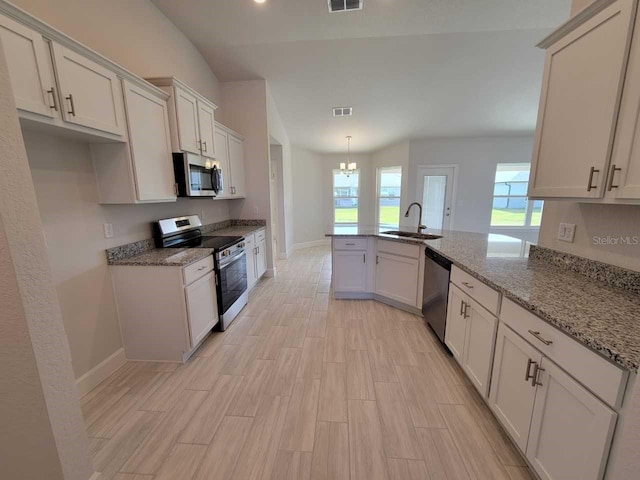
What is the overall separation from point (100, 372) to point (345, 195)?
637 cm

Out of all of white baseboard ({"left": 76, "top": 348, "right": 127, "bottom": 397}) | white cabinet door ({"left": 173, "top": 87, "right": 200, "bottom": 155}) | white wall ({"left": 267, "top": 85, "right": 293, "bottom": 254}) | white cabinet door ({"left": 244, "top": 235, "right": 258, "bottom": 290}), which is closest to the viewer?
white baseboard ({"left": 76, "top": 348, "right": 127, "bottom": 397})

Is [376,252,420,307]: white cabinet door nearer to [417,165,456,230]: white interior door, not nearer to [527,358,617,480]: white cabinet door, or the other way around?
[527,358,617,480]: white cabinet door

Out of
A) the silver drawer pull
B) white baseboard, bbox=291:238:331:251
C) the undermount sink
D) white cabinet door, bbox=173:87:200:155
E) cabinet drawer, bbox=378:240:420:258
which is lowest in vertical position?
white baseboard, bbox=291:238:331:251

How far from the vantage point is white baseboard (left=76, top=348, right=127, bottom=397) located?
1.82m

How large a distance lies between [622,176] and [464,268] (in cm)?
91

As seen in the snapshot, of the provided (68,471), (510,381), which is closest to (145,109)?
(68,471)

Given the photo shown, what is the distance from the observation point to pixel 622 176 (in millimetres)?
1171

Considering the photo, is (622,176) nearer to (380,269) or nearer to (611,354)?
(611,354)

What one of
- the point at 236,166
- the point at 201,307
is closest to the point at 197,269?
the point at 201,307

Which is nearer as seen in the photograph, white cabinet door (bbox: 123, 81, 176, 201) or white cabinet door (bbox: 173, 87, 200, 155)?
white cabinet door (bbox: 123, 81, 176, 201)

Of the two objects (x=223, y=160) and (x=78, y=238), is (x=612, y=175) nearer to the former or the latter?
(x=78, y=238)

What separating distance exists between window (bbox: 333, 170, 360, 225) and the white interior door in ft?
6.32

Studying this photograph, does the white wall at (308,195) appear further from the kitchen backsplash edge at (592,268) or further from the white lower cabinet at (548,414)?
the white lower cabinet at (548,414)

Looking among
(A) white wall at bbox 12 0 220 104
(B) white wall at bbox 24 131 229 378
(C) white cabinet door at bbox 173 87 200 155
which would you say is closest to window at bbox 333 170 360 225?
(A) white wall at bbox 12 0 220 104
